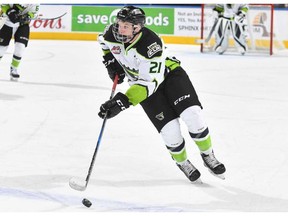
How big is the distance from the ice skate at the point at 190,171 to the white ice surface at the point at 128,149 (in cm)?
4

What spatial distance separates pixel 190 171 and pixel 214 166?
127mm

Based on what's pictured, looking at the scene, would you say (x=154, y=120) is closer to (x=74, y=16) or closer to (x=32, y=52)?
(x=32, y=52)

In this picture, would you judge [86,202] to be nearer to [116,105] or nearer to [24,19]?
[116,105]

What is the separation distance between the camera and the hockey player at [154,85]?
141 inches

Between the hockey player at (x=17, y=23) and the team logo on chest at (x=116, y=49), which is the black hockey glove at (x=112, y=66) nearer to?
the team logo on chest at (x=116, y=49)

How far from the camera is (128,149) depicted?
4.81 meters

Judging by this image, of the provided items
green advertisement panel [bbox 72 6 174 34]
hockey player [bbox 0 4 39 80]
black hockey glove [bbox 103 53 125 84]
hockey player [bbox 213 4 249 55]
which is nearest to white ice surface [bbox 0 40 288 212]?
hockey player [bbox 0 4 39 80]

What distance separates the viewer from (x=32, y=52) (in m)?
10.9

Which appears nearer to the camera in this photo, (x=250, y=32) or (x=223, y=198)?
(x=223, y=198)

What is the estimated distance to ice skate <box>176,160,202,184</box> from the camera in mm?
3920

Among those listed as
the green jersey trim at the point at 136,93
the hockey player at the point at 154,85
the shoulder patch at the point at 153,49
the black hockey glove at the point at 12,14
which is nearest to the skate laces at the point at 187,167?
the hockey player at the point at 154,85

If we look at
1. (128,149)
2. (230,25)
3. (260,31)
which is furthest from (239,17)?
(128,149)

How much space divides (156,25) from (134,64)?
31.0ft

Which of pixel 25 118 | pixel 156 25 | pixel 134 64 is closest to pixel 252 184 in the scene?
pixel 134 64
